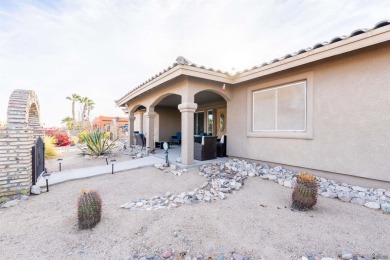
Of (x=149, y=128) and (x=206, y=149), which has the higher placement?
(x=149, y=128)

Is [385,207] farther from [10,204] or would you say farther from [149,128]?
[149,128]

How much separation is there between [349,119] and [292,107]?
1471mm

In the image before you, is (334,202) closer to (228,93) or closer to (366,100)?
(366,100)

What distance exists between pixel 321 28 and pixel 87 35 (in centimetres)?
1009

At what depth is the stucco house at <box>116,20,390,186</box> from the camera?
411 centimetres

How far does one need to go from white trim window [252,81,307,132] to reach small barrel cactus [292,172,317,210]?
238cm

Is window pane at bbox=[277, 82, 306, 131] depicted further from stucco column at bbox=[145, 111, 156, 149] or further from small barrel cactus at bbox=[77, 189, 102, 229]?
stucco column at bbox=[145, 111, 156, 149]

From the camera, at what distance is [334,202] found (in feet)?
12.8

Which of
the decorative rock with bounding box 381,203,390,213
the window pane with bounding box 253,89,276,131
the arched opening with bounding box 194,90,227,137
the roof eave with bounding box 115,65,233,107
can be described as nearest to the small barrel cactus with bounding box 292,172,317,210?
the decorative rock with bounding box 381,203,390,213

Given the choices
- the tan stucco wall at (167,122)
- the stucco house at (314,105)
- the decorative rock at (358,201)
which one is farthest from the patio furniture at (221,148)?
the tan stucco wall at (167,122)

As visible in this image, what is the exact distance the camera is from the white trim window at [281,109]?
548 centimetres

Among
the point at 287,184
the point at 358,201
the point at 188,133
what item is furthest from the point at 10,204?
the point at 358,201

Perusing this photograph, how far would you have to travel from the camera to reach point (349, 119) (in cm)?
450

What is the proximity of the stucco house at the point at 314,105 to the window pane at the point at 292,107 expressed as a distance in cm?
3
